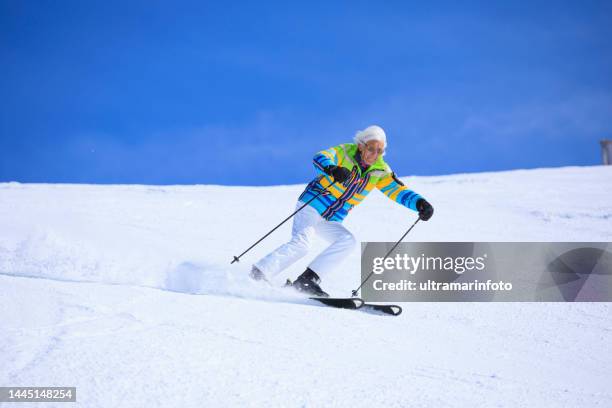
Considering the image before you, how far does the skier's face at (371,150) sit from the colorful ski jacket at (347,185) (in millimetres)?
56

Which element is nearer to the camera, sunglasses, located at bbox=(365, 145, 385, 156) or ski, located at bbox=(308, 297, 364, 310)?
ski, located at bbox=(308, 297, 364, 310)

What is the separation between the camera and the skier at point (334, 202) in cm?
412

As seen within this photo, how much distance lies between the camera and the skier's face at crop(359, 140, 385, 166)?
4113 mm

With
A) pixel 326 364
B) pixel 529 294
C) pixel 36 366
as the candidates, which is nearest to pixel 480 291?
pixel 529 294

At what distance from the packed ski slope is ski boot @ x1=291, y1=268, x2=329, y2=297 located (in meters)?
0.29

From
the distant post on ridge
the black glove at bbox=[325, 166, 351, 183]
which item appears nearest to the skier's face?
the black glove at bbox=[325, 166, 351, 183]

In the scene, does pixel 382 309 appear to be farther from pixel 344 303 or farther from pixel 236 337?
pixel 236 337

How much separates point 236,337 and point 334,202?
1972mm

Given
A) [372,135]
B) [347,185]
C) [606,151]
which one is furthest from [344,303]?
[606,151]

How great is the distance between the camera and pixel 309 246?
14.1ft

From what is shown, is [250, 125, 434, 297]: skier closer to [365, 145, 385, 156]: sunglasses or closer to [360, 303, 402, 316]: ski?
[365, 145, 385, 156]: sunglasses

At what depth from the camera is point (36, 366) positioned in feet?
6.73

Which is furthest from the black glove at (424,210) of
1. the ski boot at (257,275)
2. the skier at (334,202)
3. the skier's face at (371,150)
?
the ski boot at (257,275)

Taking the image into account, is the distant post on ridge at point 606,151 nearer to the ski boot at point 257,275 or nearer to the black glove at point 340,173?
the black glove at point 340,173
